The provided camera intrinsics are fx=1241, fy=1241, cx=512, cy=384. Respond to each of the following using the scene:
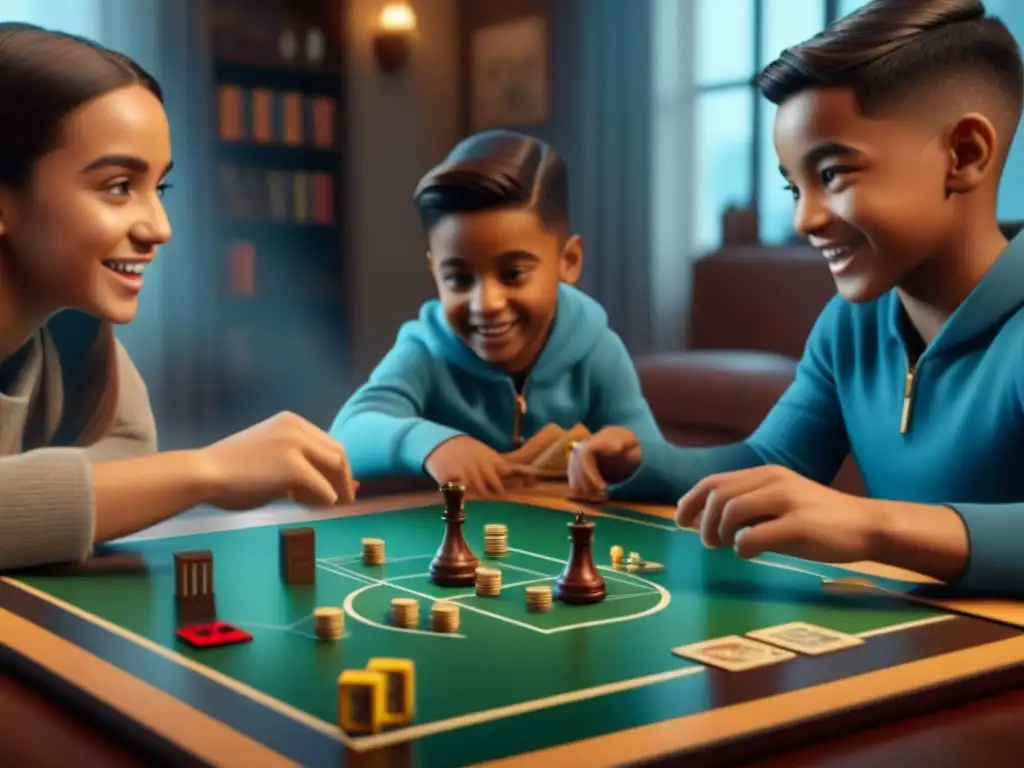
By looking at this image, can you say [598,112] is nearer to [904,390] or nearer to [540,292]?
[540,292]

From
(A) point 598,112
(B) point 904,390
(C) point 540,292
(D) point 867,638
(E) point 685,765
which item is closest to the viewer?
(E) point 685,765

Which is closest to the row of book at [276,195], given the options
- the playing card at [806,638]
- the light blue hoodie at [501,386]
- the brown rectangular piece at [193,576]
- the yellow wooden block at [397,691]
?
the light blue hoodie at [501,386]

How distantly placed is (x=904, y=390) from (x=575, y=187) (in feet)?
13.4

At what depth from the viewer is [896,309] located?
4.98ft

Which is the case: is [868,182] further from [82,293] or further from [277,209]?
[277,209]

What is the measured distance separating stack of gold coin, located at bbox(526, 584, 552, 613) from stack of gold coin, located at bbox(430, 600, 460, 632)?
0.29 ft

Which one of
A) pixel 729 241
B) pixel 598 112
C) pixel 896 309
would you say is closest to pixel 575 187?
pixel 598 112

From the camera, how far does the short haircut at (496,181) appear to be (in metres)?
1.88

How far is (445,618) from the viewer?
992 millimetres

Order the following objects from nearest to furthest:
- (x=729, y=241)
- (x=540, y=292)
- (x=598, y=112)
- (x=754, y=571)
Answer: (x=754, y=571) < (x=540, y=292) < (x=729, y=241) < (x=598, y=112)

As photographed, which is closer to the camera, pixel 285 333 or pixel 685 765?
pixel 685 765

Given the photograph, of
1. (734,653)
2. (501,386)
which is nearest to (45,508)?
(734,653)

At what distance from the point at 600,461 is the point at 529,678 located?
89 centimetres

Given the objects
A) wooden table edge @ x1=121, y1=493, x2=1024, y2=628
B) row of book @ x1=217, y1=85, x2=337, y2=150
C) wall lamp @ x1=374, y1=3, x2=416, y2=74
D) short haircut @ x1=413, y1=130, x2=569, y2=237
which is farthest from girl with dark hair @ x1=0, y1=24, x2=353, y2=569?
wall lamp @ x1=374, y1=3, x2=416, y2=74
